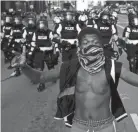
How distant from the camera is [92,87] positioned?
3.60 m

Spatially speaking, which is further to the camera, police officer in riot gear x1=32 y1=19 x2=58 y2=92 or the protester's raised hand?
police officer in riot gear x1=32 y1=19 x2=58 y2=92

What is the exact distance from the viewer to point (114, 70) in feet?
11.7

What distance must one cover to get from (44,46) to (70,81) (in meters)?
7.02

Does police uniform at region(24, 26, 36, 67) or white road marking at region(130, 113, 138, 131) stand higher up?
police uniform at region(24, 26, 36, 67)

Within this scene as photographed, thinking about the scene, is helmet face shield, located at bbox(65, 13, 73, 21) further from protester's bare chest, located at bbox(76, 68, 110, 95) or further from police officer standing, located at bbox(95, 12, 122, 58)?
protester's bare chest, located at bbox(76, 68, 110, 95)

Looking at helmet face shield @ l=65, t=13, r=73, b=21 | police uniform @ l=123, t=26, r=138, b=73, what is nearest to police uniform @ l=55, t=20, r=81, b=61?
helmet face shield @ l=65, t=13, r=73, b=21

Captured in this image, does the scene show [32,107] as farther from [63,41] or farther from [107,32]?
[107,32]

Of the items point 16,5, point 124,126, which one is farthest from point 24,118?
point 16,5

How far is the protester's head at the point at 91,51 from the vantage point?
3.47 metres

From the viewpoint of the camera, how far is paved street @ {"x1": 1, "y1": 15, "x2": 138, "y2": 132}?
21.7 ft

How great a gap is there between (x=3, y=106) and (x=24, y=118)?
1156mm

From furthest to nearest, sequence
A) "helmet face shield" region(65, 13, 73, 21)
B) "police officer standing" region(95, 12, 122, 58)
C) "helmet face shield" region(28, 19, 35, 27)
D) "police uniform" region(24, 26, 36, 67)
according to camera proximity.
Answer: "helmet face shield" region(28, 19, 35, 27), "police officer standing" region(95, 12, 122, 58), "helmet face shield" region(65, 13, 73, 21), "police uniform" region(24, 26, 36, 67)

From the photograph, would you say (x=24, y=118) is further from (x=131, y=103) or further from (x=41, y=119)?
(x=131, y=103)

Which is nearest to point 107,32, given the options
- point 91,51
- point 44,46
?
point 44,46
